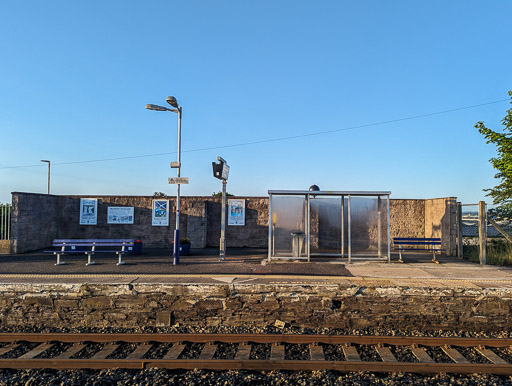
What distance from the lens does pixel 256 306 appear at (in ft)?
21.9

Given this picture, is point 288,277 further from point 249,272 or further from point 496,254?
point 496,254

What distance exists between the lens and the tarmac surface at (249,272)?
24.1 ft

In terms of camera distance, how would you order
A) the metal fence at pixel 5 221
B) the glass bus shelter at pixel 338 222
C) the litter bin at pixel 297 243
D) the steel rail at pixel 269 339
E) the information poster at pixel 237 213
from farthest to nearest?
the information poster at pixel 237 213, the metal fence at pixel 5 221, the litter bin at pixel 297 243, the glass bus shelter at pixel 338 222, the steel rail at pixel 269 339

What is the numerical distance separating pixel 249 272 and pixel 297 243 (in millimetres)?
3331

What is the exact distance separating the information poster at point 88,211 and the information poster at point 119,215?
2.40ft

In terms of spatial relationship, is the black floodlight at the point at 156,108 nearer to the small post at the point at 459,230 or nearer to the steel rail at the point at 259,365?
the steel rail at the point at 259,365

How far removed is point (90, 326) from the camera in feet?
22.0

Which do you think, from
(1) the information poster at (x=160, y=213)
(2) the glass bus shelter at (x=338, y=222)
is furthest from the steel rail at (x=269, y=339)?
(1) the information poster at (x=160, y=213)

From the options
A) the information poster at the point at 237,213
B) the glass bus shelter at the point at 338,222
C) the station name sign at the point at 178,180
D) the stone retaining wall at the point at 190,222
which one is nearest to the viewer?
the station name sign at the point at 178,180

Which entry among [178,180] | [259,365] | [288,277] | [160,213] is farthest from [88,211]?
[259,365]

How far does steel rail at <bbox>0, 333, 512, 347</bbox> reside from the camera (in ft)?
18.6

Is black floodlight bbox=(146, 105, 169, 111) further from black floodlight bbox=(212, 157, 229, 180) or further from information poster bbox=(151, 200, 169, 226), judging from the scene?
information poster bbox=(151, 200, 169, 226)

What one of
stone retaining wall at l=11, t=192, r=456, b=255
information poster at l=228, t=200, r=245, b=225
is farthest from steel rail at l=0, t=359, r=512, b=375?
information poster at l=228, t=200, r=245, b=225

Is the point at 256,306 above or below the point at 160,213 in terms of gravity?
below
